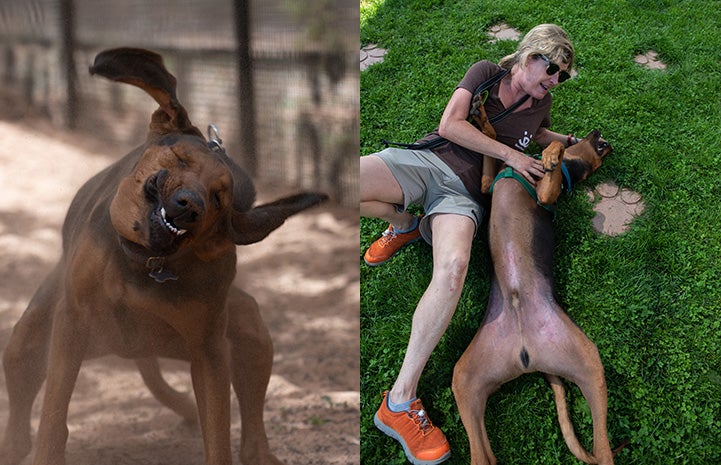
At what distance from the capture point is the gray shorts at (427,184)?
138 inches

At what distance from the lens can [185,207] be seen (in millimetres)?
631

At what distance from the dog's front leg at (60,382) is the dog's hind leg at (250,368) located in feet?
0.52

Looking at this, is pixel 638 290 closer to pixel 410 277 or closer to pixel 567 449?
pixel 567 449

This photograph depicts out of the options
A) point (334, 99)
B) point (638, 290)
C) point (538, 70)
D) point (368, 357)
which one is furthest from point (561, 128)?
point (334, 99)

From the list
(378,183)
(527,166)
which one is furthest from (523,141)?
(378,183)

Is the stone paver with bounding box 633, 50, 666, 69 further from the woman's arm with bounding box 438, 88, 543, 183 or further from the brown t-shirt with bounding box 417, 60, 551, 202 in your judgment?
the woman's arm with bounding box 438, 88, 543, 183

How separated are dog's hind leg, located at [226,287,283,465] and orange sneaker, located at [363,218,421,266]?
3.23m

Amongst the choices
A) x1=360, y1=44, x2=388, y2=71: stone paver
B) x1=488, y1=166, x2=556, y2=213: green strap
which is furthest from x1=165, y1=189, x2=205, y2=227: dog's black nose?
x1=360, y1=44, x2=388, y2=71: stone paver

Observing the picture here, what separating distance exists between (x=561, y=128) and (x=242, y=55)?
4.22 meters

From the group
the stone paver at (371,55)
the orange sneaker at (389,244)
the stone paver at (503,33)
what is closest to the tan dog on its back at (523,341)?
the orange sneaker at (389,244)

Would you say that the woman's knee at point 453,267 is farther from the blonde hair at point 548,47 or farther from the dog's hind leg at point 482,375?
the blonde hair at point 548,47

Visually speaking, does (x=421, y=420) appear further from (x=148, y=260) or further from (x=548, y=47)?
(x=148, y=260)

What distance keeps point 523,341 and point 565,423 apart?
497 mm

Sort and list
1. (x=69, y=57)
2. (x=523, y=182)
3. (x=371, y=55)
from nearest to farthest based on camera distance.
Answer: (x=69, y=57)
(x=523, y=182)
(x=371, y=55)
